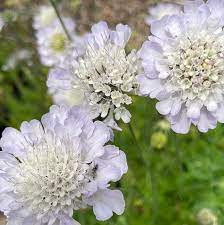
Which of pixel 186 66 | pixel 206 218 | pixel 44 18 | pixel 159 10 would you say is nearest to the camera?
pixel 186 66

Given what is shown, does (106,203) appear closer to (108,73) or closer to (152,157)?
(108,73)

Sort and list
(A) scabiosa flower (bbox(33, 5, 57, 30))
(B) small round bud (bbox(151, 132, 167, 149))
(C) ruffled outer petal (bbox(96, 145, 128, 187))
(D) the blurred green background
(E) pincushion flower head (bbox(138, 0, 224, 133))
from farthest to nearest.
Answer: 1. (A) scabiosa flower (bbox(33, 5, 57, 30))
2. (B) small round bud (bbox(151, 132, 167, 149))
3. (D) the blurred green background
4. (E) pincushion flower head (bbox(138, 0, 224, 133))
5. (C) ruffled outer petal (bbox(96, 145, 128, 187))

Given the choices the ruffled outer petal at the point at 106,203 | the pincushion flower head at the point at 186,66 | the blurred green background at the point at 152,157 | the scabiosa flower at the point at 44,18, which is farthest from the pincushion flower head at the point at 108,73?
the scabiosa flower at the point at 44,18

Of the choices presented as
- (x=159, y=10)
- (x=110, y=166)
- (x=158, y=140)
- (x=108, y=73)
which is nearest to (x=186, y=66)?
(x=108, y=73)

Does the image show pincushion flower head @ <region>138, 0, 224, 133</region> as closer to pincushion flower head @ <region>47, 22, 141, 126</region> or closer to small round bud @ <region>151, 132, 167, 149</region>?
pincushion flower head @ <region>47, 22, 141, 126</region>

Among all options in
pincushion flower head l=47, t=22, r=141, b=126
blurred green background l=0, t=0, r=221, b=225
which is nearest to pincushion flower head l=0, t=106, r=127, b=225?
pincushion flower head l=47, t=22, r=141, b=126

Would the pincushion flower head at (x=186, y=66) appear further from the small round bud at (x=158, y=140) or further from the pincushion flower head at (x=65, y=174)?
the small round bud at (x=158, y=140)
